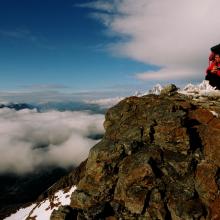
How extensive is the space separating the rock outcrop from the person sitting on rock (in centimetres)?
532

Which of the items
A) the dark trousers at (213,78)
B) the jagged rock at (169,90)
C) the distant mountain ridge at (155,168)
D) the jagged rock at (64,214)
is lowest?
the jagged rock at (64,214)

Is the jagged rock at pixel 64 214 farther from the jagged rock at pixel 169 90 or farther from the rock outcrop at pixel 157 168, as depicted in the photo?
the jagged rock at pixel 169 90

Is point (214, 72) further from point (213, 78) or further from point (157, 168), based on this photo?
point (157, 168)

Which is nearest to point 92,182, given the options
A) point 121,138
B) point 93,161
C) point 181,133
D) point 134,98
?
point 93,161

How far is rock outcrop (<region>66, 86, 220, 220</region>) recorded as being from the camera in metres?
36.0

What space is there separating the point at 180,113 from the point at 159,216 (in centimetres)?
1422

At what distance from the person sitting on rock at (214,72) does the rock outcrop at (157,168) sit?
5324mm

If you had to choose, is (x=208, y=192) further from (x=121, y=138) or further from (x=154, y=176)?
(x=121, y=138)

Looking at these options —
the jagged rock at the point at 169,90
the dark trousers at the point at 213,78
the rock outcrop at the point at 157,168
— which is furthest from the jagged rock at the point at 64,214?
the jagged rock at the point at 169,90

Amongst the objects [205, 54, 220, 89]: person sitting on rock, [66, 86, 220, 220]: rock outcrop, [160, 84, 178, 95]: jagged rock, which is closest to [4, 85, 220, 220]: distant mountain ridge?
[66, 86, 220, 220]: rock outcrop

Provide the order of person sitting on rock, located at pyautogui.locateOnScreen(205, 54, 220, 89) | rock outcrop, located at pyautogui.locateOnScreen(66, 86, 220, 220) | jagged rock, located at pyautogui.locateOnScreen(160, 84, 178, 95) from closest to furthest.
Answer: rock outcrop, located at pyautogui.locateOnScreen(66, 86, 220, 220)
person sitting on rock, located at pyautogui.locateOnScreen(205, 54, 220, 89)
jagged rock, located at pyautogui.locateOnScreen(160, 84, 178, 95)

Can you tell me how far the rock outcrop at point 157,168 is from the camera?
36031mm

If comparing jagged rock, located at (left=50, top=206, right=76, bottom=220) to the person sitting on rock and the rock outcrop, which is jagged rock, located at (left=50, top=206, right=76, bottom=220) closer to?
the rock outcrop

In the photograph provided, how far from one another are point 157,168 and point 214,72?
45.5 feet
